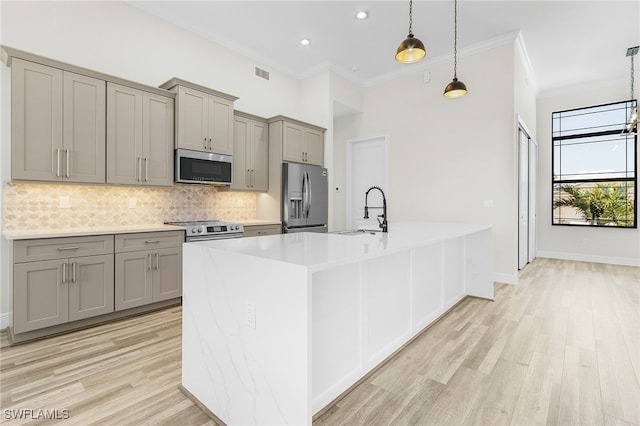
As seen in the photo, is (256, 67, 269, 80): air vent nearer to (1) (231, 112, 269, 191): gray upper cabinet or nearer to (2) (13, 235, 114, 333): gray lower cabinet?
(1) (231, 112, 269, 191): gray upper cabinet

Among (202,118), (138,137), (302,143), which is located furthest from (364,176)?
(138,137)

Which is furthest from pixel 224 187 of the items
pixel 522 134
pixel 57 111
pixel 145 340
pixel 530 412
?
pixel 522 134

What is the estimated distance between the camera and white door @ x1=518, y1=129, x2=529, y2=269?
4.65m

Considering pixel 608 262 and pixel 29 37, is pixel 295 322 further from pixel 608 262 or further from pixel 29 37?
pixel 608 262

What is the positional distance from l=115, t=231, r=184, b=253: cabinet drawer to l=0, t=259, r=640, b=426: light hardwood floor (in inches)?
27.5

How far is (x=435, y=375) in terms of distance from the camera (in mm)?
2049

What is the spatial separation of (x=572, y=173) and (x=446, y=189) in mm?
3389

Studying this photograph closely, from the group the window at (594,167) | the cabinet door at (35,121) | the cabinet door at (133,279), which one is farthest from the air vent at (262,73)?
the window at (594,167)

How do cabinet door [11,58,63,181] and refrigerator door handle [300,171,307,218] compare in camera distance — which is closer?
cabinet door [11,58,63,181]

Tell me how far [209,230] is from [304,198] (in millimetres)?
1608

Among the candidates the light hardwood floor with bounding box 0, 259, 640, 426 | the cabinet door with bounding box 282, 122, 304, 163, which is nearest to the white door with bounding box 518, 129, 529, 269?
the light hardwood floor with bounding box 0, 259, 640, 426

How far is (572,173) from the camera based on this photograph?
628 centimetres

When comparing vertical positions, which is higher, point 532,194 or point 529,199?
point 532,194

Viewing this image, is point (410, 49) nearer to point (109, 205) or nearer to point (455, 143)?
point (455, 143)
